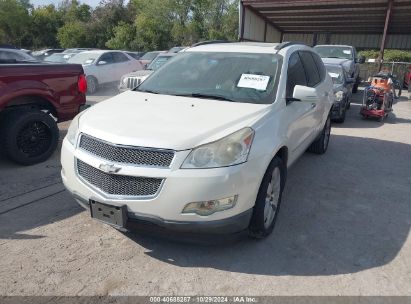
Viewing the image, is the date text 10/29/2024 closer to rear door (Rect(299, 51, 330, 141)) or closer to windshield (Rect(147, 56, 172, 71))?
rear door (Rect(299, 51, 330, 141))

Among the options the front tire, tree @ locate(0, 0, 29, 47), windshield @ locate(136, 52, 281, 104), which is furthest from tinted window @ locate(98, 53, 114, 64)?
tree @ locate(0, 0, 29, 47)

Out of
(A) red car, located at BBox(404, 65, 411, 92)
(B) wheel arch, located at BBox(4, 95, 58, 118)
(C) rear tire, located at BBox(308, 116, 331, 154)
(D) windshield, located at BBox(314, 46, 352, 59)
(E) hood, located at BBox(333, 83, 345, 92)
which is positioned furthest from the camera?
(A) red car, located at BBox(404, 65, 411, 92)

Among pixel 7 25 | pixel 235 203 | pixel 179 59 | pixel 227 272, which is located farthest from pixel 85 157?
pixel 7 25

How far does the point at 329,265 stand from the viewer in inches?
122

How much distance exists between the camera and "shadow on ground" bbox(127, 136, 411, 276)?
312 cm

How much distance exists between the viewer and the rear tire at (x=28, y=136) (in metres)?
4.89

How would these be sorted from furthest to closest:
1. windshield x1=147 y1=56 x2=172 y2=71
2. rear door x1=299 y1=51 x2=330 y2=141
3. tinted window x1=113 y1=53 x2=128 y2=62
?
A: 1. tinted window x1=113 y1=53 x2=128 y2=62
2. windshield x1=147 y1=56 x2=172 y2=71
3. rear door x1=299 y1=51 x2=330 y2=141

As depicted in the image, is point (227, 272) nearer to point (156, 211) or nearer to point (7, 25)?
point (156, 211)

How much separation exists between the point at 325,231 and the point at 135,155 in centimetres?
207

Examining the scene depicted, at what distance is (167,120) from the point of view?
312 centimetres

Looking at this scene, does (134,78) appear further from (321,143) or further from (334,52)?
(334,52)

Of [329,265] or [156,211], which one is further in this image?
[329,265]

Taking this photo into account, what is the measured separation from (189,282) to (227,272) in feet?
1.08

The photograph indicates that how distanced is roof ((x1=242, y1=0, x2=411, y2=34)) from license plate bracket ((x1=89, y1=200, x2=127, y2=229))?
14.4 metres
